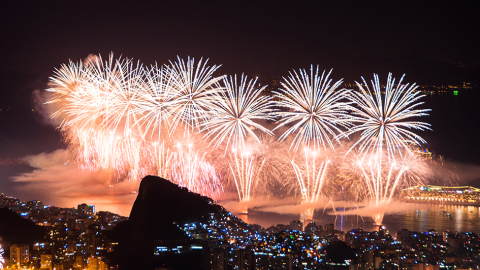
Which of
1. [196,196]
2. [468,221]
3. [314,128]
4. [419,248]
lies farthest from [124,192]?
[468,221]

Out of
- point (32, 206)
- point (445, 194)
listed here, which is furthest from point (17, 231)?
point (445, 194)

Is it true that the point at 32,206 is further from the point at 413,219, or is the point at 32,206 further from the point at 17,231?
the point at 413,219

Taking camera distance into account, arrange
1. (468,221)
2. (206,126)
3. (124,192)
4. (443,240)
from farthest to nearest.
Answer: (468,221) → (124,192) → (443,240) → (206,126)

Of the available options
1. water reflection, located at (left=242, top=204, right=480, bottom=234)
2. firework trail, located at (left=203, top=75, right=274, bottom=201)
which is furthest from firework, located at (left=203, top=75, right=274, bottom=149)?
water reflection, located at (left=242, top=204, right=480, bottom=234)

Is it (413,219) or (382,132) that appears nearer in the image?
(382,132)

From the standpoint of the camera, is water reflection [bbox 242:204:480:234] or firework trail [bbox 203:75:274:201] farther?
water reflection [bbox 242:204:480:234]

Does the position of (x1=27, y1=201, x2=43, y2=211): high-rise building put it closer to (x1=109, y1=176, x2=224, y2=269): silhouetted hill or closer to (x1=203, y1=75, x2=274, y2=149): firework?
(x1=109, y1=176, x2=224, y2=269): silhouetted hill

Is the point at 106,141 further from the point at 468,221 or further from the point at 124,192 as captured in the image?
the point at 468,221
